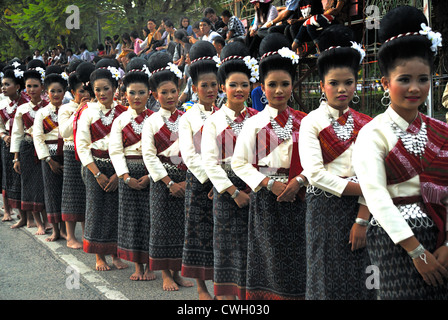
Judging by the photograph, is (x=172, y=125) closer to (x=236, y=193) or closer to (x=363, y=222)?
(x=236, y=193)

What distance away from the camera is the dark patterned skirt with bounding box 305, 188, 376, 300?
3.39 m

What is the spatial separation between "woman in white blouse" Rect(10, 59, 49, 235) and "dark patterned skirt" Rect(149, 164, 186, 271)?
323 centimetres

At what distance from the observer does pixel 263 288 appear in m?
4.03

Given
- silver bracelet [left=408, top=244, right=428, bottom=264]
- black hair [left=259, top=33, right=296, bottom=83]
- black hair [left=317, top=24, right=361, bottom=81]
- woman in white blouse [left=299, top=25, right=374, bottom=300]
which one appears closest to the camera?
silver bracelet [left=408, top=244, right=428, bottom=264]

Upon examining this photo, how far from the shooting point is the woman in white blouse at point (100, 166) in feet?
20.1

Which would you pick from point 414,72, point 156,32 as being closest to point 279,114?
point 414,72

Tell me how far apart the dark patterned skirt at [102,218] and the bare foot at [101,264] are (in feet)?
0.22

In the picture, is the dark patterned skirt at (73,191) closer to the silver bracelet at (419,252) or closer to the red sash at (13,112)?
the red sash at (13,112)

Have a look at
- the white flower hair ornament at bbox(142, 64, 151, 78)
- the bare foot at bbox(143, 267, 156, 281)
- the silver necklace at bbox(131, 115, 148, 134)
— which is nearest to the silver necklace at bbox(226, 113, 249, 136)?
the silver necklace at bbox(131, 115, 148, 134)

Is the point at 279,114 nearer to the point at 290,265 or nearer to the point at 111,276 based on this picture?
the point at 290,265

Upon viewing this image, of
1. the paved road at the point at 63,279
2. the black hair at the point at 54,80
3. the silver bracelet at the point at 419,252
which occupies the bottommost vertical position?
the paved road at the point at 63,279

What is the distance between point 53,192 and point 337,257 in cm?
510

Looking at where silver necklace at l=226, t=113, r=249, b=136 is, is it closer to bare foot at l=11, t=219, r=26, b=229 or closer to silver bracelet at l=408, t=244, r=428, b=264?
silver bracelet at l=408, t=244, r=428, b=264

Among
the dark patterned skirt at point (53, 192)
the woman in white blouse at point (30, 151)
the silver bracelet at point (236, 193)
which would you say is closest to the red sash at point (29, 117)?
the woman in white blouse at point (30, 151)
